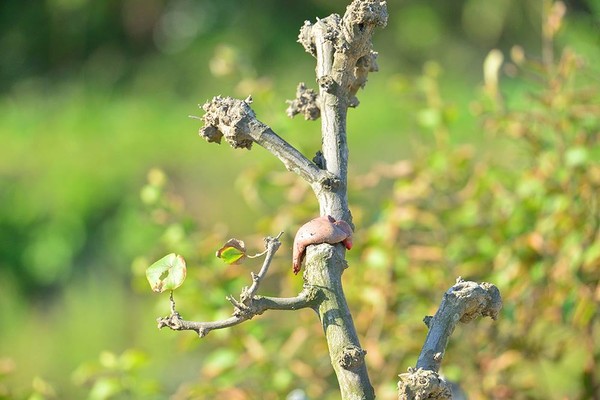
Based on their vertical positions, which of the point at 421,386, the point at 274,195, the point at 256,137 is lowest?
the point at 421,386

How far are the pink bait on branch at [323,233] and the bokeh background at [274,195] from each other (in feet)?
1.09

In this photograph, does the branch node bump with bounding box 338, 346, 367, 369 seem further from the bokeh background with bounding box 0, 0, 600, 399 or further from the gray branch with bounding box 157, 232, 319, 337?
the bokeh background with bounding box 0, 0, 600, 399

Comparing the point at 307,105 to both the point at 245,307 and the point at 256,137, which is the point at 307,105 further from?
the point at 245,307

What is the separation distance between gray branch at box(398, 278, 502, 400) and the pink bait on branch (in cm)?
7

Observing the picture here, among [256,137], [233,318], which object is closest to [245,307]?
[233,318]

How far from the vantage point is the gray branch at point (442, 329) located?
60 cm

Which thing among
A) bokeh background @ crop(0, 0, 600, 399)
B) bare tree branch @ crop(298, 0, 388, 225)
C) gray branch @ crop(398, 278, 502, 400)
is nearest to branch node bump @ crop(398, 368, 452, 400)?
gray branch @ crop(398, 278, 502, 400)

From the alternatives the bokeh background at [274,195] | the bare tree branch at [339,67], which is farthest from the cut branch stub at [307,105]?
the bokeh background at [274,195]

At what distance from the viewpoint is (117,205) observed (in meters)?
3.36

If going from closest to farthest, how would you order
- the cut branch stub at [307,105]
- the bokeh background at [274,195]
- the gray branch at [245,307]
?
the gray branch at [245,307], the cut branch stub at [307,105], the bokeh background at [274,195]

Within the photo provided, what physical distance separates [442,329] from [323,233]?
0.09m

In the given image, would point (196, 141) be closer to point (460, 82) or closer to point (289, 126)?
point (460, 82)

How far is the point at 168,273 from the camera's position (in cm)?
64

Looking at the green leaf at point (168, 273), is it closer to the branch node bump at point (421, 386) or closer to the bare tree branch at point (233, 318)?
the bare tree branch at point (233, 318)
